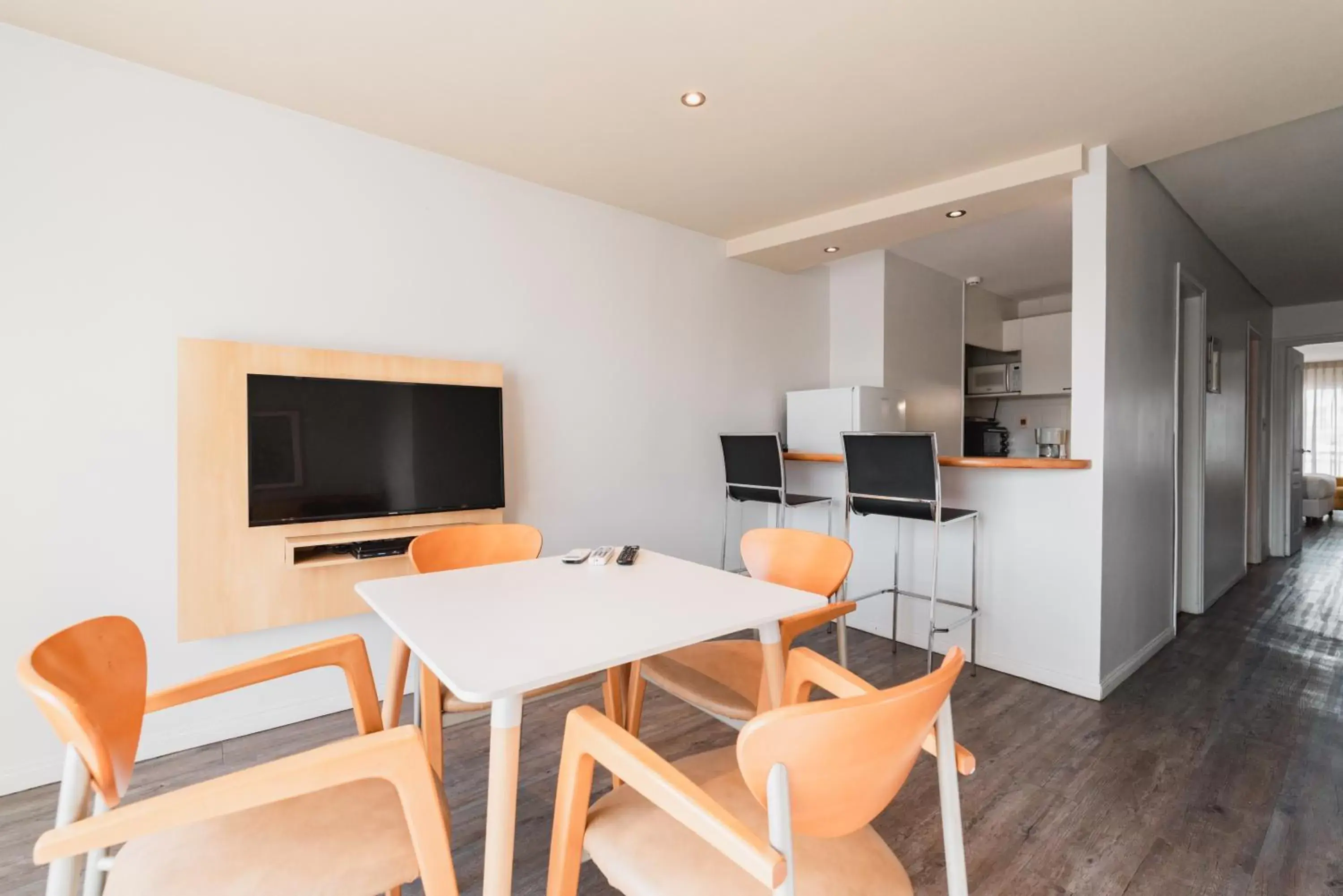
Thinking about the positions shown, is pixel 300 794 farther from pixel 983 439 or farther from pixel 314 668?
pixel 983 439

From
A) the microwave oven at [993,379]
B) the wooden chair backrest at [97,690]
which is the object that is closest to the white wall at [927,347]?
the microwave oven at [993,379]

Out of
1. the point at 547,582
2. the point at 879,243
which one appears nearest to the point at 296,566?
the point at 547,582

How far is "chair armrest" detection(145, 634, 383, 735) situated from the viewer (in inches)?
50.7

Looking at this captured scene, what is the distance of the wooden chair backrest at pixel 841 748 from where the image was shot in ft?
2.64

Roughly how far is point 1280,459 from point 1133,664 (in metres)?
4.85

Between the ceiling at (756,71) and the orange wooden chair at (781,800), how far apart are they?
2.03 m

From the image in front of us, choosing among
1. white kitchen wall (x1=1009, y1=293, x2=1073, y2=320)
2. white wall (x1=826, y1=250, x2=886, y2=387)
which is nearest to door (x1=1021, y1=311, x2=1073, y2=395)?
white kitchen wall (x1=1009, y1=293, x2=1073, y2=320)

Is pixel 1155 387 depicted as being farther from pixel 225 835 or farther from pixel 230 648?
pixel 230 648

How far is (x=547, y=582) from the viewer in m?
1.72

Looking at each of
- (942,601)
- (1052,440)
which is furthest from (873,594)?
(1052,440)

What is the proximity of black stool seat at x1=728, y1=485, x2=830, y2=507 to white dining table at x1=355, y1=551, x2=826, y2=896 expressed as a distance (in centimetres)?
184

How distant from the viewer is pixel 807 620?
172 centimetres

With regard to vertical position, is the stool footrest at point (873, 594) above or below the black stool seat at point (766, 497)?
below

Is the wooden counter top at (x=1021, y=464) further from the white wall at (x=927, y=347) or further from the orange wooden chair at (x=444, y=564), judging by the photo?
the orange wooden chair at (x=444, y=564)
